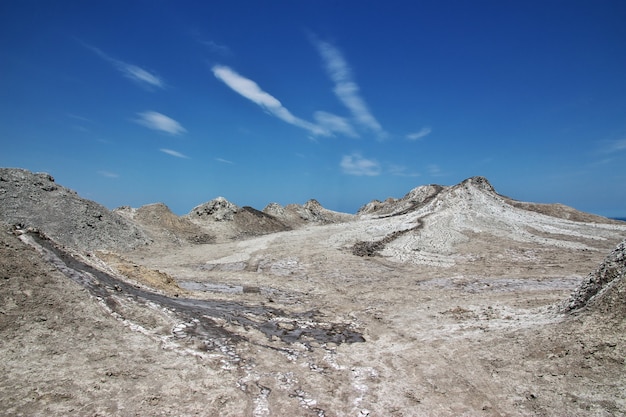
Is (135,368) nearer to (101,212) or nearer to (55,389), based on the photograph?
(55,389)

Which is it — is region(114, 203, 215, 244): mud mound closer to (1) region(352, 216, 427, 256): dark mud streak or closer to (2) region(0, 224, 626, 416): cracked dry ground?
(1) region(352, 216, 427, 256): dark mud streak

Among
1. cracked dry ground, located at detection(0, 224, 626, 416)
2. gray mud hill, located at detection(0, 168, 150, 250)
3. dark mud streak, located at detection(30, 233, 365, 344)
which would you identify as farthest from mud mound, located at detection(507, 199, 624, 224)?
gray mud hill, located at detection(0, 168, 150, 250)

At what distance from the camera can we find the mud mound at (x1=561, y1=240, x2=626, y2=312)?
8.99 m

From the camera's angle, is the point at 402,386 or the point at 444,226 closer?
the point at 402,386

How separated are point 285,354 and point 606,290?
8.44 m

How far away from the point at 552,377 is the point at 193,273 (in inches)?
775

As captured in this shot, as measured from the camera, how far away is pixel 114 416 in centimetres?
650

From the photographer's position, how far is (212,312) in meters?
13.0

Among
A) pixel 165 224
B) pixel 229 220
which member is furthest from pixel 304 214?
pixel 165 224

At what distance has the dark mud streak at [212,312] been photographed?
11.4 meters

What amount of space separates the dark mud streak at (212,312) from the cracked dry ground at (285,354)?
0.09m

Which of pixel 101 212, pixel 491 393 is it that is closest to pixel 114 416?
pixel 491 393

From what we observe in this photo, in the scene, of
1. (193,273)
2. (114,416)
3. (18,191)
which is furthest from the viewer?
(18,191)

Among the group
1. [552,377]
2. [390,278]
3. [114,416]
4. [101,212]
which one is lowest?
[114,416]
